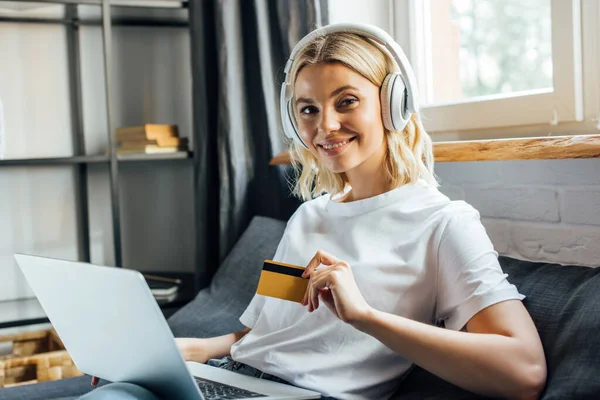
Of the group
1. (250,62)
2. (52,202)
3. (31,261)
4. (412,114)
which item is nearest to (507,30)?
(412,114)

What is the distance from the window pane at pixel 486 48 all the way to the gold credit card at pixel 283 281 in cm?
81

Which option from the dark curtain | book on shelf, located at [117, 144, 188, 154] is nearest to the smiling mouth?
the dark curtain

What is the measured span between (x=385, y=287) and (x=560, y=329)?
0.93 feet

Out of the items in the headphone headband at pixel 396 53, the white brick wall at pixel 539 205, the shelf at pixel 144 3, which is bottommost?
the white brick wall at pixel 539 205

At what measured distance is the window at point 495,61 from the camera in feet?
4.83

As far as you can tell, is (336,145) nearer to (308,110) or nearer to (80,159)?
(308,110)

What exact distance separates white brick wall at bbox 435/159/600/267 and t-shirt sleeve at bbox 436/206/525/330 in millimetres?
235

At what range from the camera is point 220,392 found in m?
1.19

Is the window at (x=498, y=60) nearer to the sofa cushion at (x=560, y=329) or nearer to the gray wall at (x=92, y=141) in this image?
the sofa cushion at (x=560, y=329)

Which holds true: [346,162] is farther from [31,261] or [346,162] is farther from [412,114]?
[31,261]

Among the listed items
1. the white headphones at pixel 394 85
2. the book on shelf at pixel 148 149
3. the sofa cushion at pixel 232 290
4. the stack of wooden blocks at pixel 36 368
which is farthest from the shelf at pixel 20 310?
the white headphones at pixel 394 85

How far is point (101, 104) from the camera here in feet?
8.81

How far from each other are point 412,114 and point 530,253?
0.34 m

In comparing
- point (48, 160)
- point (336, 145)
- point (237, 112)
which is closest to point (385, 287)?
point (336, 145)
